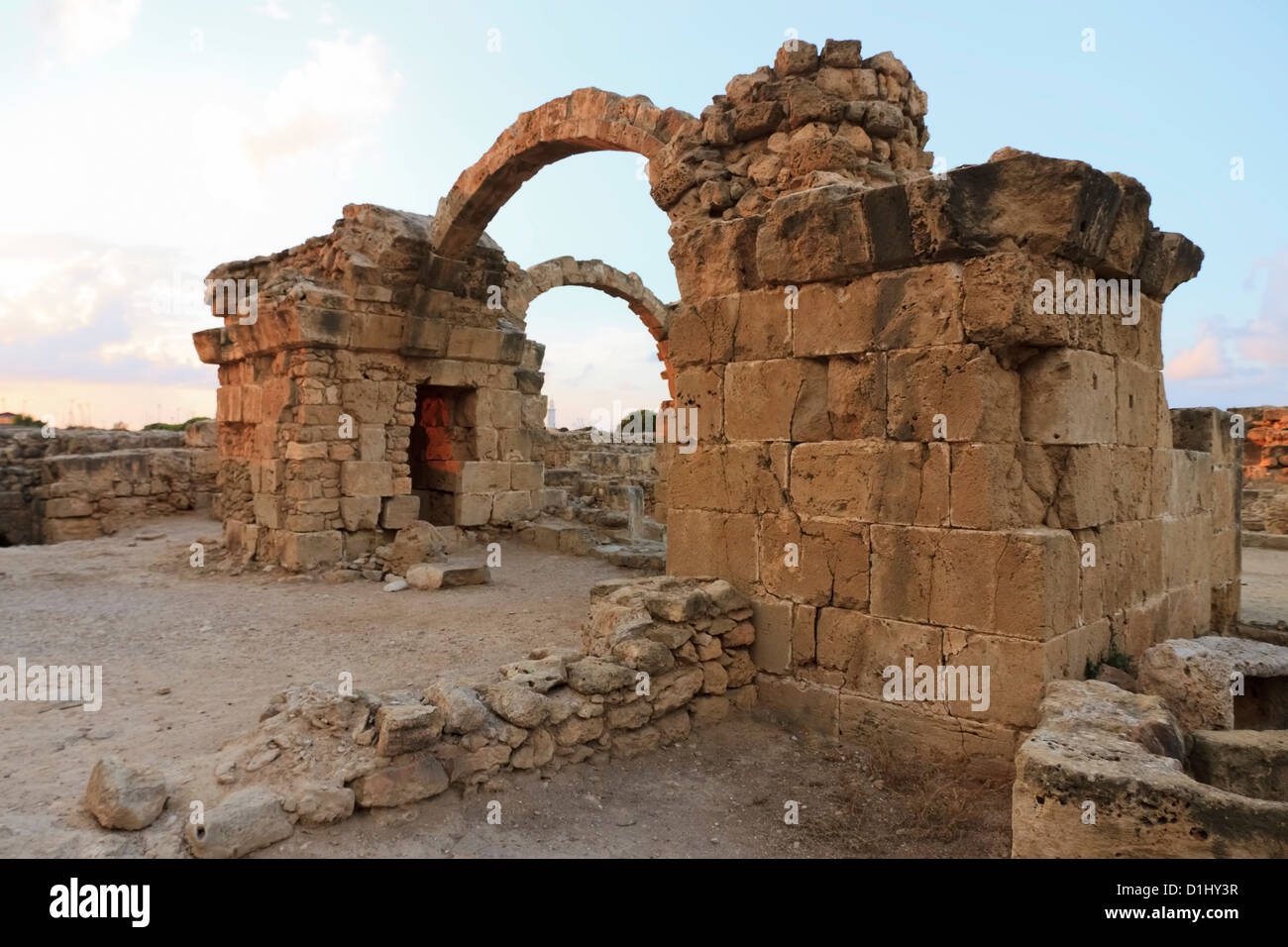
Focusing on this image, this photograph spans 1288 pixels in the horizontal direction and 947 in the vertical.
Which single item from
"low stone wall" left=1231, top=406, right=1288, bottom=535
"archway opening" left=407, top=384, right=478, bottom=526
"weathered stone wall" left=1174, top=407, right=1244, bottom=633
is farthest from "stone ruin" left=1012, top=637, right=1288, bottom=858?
"low stone wall" left=1231, top=406, right=1288, bottom=535

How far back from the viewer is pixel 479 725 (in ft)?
11.5

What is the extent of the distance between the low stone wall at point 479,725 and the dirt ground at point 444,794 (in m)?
0.08

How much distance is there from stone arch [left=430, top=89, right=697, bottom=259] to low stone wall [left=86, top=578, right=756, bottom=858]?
3.39 meters

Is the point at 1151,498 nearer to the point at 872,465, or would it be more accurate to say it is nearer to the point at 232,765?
the point at 872,465

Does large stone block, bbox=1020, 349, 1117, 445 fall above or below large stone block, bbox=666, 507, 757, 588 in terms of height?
above

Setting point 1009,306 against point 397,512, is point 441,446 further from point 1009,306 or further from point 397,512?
point 1009,306

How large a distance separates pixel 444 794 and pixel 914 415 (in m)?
2.64

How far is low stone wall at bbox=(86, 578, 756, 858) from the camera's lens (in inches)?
118

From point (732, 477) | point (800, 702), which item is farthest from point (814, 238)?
point (800, 702)

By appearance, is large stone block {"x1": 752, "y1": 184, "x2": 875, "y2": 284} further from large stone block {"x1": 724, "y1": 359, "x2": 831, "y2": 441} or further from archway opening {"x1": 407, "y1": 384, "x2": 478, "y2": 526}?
archway opening {"x1": 407, "y1": 384, "x2": 478, "y2": 526}

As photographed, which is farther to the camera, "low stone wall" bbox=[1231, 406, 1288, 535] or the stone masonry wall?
"low stone wall" bbox=[1231, 406, 1288, 535]

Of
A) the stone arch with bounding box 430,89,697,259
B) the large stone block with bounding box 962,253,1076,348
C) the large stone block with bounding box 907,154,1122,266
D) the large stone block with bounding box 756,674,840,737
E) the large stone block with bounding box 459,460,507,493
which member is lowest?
the large stone block with bounding box 756,674,840,737
